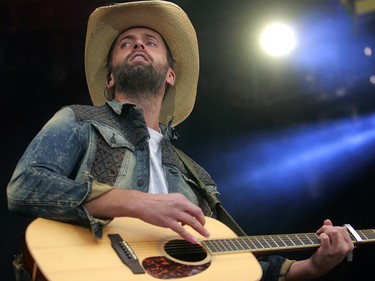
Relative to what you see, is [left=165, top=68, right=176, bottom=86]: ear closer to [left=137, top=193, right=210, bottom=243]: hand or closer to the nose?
the nose

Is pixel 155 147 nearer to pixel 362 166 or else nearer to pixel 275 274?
pixel 275 274

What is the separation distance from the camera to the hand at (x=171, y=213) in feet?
6.81

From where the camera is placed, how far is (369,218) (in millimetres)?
4043

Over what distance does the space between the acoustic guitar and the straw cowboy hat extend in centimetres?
131

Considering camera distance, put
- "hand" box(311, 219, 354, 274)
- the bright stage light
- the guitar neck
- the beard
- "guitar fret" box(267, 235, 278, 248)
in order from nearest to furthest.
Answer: the guitar neck < "guitar fret" box(267, 235, 278, 248) < "hand" box(311, 219, 354, 274) < the beard < the bright stage light

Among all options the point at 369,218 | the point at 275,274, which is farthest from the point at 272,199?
the point at 275,274

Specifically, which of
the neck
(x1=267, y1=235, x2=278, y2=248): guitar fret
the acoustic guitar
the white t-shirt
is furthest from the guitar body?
the neck

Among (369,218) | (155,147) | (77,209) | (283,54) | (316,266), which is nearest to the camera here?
(77,209)

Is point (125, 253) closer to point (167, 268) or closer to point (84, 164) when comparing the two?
point (167, 268)

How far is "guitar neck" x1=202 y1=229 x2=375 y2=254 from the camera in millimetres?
2193

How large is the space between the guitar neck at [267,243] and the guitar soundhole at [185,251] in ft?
0.12

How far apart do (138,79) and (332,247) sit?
53.9 inches

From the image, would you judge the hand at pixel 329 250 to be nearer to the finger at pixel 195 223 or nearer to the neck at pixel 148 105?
the finger at pixel 195 223

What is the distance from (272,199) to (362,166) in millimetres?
752
